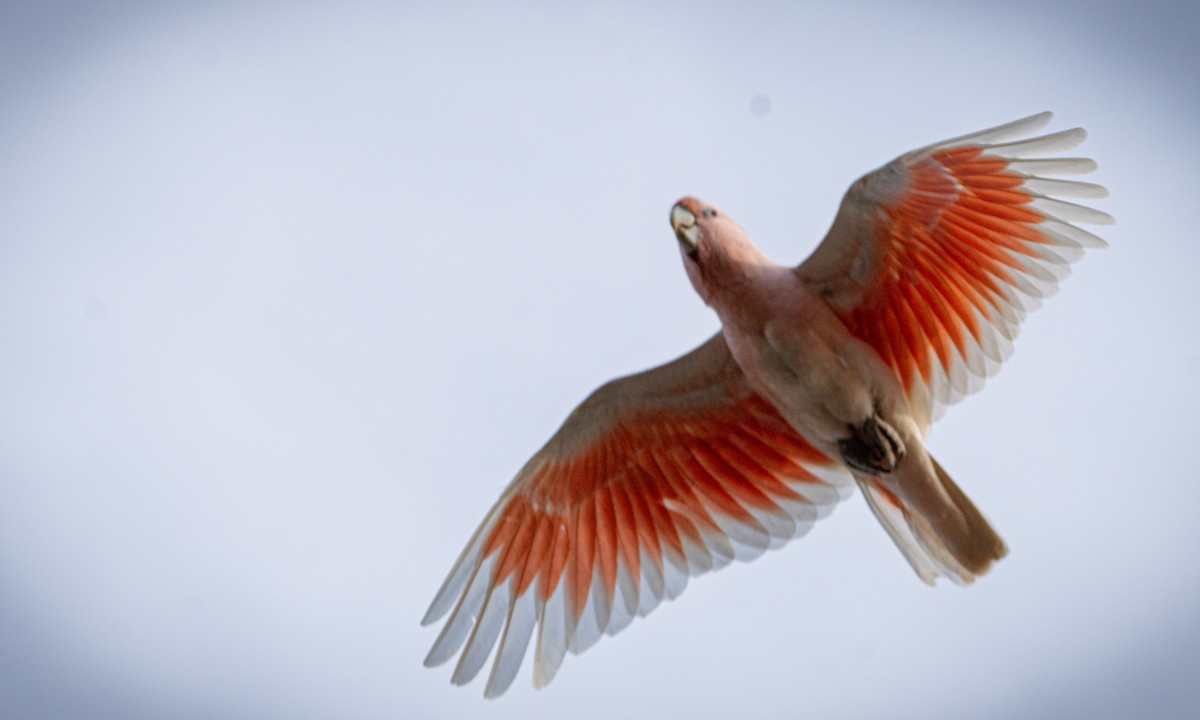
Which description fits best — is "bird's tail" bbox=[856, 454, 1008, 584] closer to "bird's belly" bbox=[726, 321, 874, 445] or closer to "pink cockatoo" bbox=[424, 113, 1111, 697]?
"pink cockatoo" bbox=[424, 113, 1111, 697]

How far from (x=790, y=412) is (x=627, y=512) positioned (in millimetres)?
805

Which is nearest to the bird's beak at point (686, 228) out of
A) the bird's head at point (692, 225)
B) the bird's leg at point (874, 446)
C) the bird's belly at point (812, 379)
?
the bird's head at point (692, 225)

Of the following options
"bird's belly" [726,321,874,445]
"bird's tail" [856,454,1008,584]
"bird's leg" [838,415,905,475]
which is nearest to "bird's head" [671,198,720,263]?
"bird's belly" [726,321,874,445]

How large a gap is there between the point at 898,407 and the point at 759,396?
554 millimetres

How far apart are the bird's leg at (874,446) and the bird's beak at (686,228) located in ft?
2.79

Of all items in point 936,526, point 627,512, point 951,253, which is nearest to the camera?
point 936,526

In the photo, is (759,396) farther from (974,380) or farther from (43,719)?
(43,719)

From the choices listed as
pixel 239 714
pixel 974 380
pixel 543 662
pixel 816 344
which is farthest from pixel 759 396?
pixel 239 714

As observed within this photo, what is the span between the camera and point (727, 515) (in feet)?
14.1

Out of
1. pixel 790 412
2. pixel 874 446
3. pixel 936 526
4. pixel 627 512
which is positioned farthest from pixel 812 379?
pixel 627 512

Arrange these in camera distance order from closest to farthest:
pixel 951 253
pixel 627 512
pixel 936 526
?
pixel 936 526, pixel 951 253, pixel 627 512

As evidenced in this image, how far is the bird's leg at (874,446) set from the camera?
3.90 metres

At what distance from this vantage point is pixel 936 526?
390 cm

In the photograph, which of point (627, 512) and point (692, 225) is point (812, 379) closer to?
point (692, 225)
